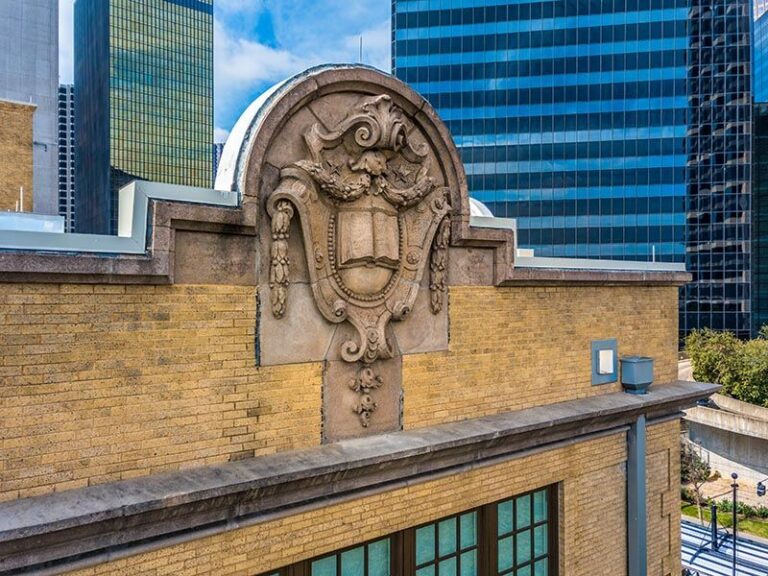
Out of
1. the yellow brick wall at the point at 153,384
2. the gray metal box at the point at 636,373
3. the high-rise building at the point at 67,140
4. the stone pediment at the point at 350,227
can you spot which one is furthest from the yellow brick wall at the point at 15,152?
the high-rise building at the point at 67,140

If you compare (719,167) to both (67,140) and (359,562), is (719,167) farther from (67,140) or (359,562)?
(67,140)

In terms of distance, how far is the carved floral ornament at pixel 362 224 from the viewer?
5.64 meters

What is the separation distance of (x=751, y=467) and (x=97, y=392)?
2764 cm

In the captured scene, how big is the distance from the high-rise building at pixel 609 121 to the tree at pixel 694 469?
3400 centimetres

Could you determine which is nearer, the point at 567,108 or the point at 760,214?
the point at 567,108

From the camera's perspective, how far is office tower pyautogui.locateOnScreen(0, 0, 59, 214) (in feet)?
113

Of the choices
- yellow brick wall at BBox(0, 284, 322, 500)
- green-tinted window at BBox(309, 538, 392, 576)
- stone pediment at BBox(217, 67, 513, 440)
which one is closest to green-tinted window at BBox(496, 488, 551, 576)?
→ green-tinted window at BBox(309, 538, 392, 576)

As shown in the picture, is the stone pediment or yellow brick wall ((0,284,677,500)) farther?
the stone pediment

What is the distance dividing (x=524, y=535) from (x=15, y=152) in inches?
526

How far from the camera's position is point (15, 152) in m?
12.9

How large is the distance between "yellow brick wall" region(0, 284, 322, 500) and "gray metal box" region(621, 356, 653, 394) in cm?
557

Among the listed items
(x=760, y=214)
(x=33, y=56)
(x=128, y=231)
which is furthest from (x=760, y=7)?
(x=128, y=231)

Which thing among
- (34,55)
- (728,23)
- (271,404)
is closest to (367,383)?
(271,404)

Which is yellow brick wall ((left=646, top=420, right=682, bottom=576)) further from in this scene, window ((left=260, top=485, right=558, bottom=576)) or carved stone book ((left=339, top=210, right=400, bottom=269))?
carved stone book ((left=339, top=210, right=400, bottom=269))
